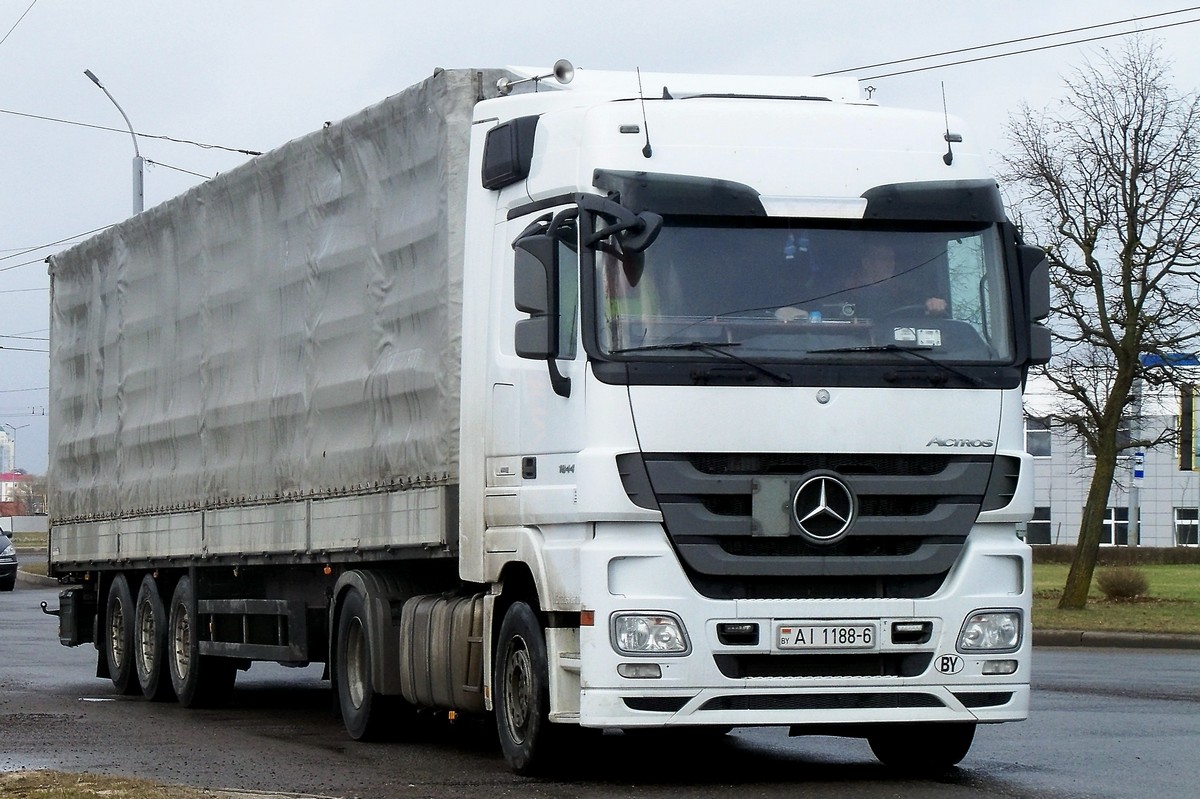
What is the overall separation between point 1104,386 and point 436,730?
22.6 m

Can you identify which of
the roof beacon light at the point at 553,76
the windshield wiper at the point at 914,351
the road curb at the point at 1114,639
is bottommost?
the road curb at the point at 1114,639

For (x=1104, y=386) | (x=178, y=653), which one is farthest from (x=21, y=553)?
(x=178, y=653)

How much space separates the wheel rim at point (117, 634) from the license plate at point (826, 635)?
9.54 m

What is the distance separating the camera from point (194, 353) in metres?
15.8

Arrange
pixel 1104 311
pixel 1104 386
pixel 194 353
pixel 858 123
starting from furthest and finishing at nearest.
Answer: pixel 1104 386 < pixel 1104 311 < pixel 194 353 < pixel 858 123

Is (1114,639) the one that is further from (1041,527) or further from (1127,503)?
(1127,503)

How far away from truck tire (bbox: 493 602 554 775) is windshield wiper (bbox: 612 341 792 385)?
1.48 m

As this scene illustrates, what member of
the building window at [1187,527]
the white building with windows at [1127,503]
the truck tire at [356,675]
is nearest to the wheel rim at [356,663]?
the truck tire at [356,675]

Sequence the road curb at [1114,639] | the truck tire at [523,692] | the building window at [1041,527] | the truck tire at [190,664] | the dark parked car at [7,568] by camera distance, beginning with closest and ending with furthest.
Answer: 1. the truck tire at [523,692]
2. the truck tire at [190,664]
3. the road curb at [1114,639]
4. the dark parked car at [7,568]
5. the building window at [1041,527]

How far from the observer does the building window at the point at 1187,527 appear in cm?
9556

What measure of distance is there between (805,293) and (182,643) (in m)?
8.16

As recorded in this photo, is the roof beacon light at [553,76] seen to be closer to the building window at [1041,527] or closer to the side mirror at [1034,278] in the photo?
the side mirror at [1034,278]

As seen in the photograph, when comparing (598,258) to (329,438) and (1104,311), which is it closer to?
(329,438)

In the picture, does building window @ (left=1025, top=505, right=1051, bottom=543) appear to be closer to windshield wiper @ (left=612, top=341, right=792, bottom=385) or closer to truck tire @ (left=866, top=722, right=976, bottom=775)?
truck tire @ (left=866, top=722, right=976, bottom=775)
